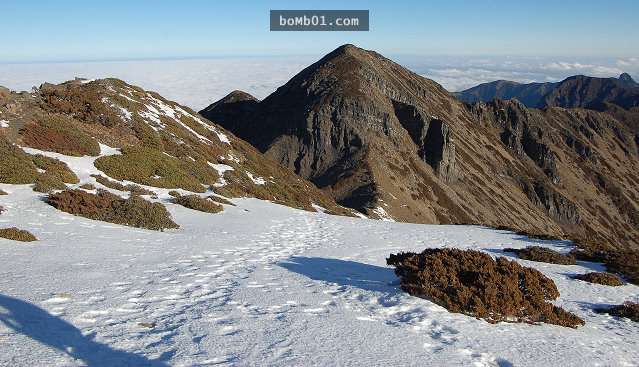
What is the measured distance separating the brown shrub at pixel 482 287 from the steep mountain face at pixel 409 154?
60041 millimetres

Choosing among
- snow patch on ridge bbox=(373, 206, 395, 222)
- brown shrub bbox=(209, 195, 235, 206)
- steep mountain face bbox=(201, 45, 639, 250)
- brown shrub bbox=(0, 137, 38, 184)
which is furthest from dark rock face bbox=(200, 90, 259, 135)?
brown shrub bbox=(0, 137, 38, 184)

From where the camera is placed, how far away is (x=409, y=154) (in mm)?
116562

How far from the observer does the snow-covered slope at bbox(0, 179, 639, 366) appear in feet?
24.7

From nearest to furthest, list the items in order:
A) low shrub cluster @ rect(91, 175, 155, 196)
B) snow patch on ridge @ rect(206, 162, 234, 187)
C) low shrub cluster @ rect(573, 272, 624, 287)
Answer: low shrub cluster @ rect(573, 272, 624, 287)
low shrub cluster @ rect(91, 175, 155, 196)
snow patch on ridge @ rect(206, 162, 234, 187)

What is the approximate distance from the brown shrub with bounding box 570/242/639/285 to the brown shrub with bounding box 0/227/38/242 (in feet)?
66.3

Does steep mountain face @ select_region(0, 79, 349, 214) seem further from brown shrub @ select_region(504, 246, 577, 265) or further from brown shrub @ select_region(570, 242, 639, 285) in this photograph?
brown shrub @ select_region(570, 242, 639, 285)

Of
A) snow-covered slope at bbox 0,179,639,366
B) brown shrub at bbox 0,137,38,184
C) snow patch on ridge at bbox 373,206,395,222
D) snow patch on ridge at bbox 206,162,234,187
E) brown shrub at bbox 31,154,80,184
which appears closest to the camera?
snow-covered slope at bbox 0,179,639,366

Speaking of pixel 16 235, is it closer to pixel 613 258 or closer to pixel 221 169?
pixel 221 169

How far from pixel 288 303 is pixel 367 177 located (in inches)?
3347

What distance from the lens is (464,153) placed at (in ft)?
452

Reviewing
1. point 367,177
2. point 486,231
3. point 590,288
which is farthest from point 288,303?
point 367,177

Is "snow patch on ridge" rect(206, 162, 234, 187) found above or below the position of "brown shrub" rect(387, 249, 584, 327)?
above

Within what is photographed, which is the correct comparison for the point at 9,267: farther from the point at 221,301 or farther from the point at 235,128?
the point at 235,128

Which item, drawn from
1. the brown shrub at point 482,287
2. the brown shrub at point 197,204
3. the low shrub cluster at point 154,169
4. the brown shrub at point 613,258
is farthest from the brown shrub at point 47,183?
the brown shrub at point 613,258
